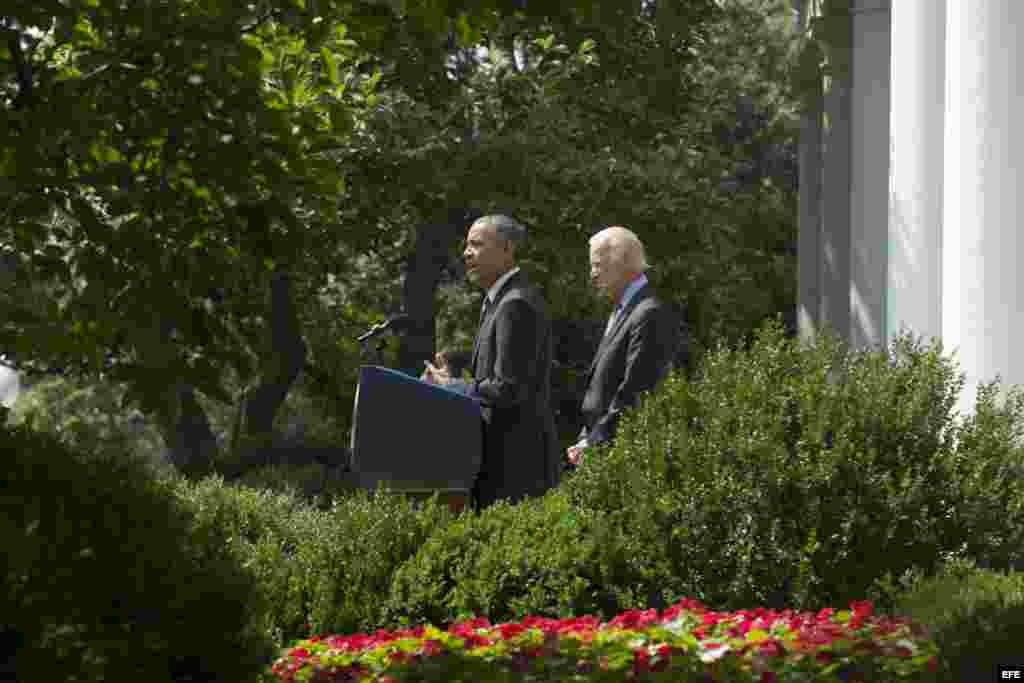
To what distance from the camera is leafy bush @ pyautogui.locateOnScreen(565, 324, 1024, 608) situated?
23.9 feet

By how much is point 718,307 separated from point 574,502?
20868 mm

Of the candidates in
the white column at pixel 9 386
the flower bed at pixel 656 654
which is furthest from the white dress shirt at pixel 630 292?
the white column at pixel 9 386

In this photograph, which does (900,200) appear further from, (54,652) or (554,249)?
(54,652)

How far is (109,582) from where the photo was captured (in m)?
4.82

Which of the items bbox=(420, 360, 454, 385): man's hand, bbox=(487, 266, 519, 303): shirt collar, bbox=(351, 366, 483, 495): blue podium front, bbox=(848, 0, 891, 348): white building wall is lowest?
bbox=(351, 366, 483, 495): blue podium front

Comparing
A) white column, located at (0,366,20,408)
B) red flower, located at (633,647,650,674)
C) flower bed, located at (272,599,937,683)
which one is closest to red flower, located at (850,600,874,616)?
flower bed, located at (272,599,937,683)

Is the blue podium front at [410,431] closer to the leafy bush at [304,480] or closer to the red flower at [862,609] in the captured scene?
the red flower at [862,609]

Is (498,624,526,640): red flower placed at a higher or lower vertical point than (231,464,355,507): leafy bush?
lower

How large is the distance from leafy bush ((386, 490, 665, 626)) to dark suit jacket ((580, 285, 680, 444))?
0.51 meters

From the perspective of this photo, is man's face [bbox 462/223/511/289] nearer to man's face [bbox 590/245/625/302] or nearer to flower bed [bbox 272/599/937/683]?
man's face [bbox 590/245/625/302]

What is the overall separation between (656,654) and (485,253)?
11.2ft

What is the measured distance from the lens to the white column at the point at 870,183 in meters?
19.1

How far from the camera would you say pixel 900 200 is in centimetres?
1577

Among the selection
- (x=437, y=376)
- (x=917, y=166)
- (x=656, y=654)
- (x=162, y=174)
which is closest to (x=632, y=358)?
(x=437, y=376)
